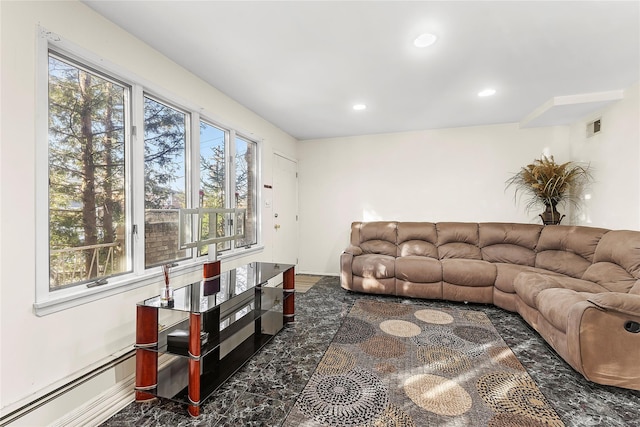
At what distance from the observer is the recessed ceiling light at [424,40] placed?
2.07 m

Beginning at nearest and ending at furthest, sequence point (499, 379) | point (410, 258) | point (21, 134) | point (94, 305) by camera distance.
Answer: point (21, 134)
point (94, 305)
point (499, 379)
point (410, 258)

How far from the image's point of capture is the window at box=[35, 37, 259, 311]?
166 cm

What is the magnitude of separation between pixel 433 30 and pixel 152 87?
7.20 feet

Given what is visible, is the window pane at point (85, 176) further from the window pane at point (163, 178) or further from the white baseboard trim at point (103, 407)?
the white baseboard trim at point (103, 407)

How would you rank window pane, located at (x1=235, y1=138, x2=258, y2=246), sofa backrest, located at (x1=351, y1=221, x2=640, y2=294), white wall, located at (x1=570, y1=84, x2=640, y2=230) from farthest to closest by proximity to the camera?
window pane, located at (x1=235, y1=138, x2=258, y2=246) < white wall, located at (x1=570, y1=84, x2=640, y2=230) < sofa backrest, located at (x1=351, y1=221, x2=640, y2=294)

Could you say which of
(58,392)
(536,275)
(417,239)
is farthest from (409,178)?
(58,392)

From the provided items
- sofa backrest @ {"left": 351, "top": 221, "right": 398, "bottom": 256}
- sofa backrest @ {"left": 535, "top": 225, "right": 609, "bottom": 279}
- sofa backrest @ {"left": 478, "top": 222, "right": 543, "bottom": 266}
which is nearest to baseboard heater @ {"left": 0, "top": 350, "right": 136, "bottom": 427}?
sofa backrest @ {"left": 351, "top": 221, "right": 398, "bottom": 256}

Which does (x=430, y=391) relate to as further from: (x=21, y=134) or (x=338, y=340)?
(x=21, y=134)

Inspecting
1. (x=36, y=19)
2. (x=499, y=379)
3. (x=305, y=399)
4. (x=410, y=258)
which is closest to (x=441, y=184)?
(x=410, y=258)

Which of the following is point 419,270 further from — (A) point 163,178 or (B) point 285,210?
(A) point 163,178

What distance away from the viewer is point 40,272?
1529mm

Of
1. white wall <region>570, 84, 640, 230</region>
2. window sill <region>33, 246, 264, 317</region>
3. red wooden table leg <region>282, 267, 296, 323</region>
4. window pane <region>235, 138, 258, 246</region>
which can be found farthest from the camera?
window pane <region>235, 138, 258, 246</region>

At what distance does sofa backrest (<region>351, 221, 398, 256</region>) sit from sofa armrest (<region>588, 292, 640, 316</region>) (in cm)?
252

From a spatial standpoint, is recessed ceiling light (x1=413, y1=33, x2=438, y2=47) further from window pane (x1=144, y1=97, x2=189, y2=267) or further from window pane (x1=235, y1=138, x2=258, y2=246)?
window pane (x1=235, y1=138, x2=258, y2=246)
